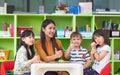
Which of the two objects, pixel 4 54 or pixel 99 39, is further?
pixel 4 54

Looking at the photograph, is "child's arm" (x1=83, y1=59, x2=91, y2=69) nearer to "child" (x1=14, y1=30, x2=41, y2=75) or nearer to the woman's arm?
the woman's arm

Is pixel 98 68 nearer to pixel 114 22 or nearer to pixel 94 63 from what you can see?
pixel 94 63

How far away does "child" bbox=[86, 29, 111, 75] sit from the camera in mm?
3346

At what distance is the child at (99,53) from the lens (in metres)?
3.35

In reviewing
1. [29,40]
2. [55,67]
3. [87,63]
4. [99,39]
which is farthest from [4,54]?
[55,67]

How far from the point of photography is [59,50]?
11.4 ft

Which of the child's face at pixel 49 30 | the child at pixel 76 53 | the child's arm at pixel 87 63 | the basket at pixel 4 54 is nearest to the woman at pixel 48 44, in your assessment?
the child's face at pixel 49 30

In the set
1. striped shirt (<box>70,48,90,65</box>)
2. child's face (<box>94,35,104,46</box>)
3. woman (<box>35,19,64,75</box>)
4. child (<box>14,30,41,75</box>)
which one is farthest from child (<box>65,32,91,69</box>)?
child (<box>14,30,41,75</box>)

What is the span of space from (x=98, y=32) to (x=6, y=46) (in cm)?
269

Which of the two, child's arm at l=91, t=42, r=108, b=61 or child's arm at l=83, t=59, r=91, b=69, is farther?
child's arm at l=83, t=59, r=91, b=69

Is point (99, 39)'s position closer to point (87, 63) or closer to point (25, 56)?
point (87, 63)

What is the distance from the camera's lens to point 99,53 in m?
3.40

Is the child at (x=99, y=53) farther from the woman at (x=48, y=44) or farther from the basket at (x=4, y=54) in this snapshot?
the basket at (x=4, y=54)

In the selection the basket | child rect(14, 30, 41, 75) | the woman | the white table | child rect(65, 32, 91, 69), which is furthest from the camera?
the basket
